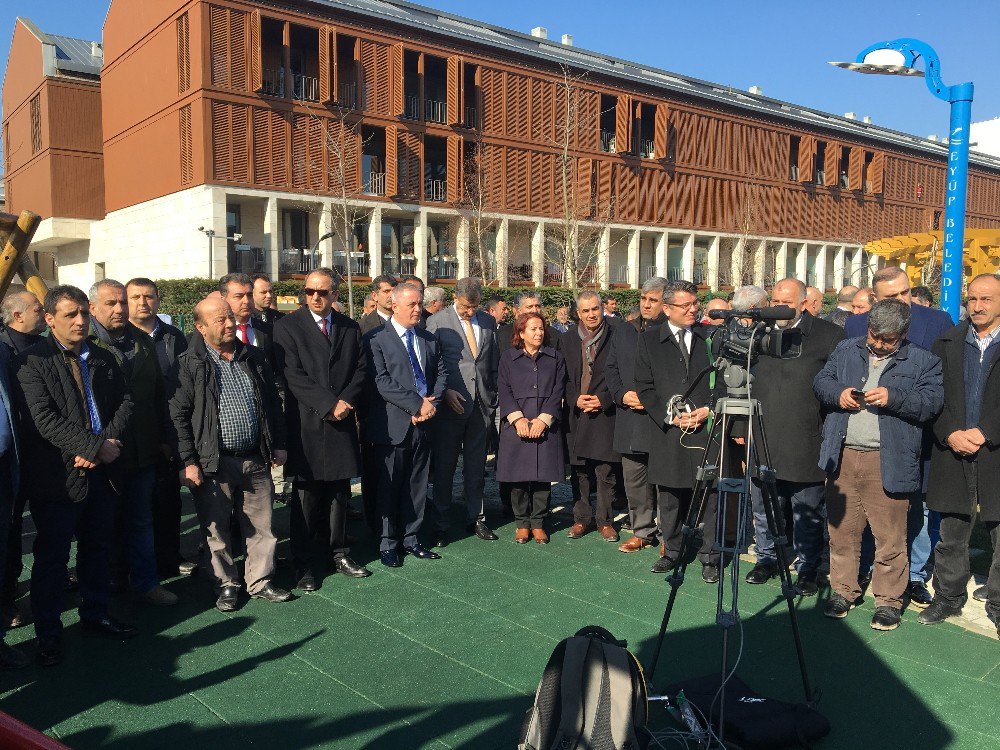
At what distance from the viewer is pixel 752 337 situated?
3777 mm

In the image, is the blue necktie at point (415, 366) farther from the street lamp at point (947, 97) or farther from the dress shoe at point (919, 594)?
the street lamp at point (947, 97)

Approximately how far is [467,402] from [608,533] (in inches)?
63.7

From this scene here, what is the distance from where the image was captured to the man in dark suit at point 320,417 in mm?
5613

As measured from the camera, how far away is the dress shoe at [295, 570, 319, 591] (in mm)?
5469

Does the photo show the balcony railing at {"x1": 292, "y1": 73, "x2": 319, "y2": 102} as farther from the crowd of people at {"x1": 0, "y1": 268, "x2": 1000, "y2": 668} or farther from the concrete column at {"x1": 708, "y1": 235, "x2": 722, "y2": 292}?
the crowd of people at {"x1": 0, "y1": 268, "x2": 1000, "y2": 668}

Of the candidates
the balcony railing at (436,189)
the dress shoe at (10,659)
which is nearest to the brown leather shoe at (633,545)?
the dress shoe at (10,659)

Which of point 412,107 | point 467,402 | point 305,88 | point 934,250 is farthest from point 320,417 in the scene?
point 412,107

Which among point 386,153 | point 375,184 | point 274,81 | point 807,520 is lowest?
point 807,520

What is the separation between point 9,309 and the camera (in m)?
5.45

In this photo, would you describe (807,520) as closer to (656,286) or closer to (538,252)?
(656,286)

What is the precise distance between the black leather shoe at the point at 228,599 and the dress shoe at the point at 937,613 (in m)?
4.32

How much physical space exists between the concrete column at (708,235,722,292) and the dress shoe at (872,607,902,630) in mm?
40240

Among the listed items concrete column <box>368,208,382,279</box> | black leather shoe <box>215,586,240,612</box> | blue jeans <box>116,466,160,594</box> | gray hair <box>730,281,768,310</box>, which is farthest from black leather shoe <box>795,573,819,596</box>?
concrete column <box>368,208,382,279</box>

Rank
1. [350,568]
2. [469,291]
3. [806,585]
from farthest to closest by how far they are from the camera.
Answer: [469,291] < [350,568] < [806,585]
